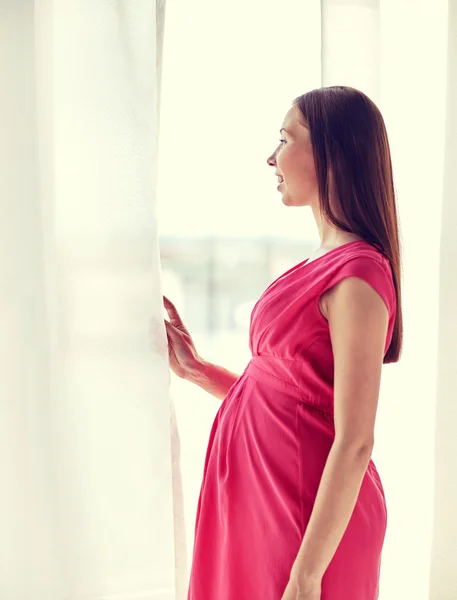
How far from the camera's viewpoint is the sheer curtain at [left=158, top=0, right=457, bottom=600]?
1.53 m

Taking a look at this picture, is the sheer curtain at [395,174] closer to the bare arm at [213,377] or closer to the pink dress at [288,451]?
the bare arm at [213,377]

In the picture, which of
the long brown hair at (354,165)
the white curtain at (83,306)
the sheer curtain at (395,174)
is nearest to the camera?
the long brown hair at (354,165)

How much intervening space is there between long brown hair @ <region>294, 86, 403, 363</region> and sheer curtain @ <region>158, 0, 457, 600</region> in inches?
17.4

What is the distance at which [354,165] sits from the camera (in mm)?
1101

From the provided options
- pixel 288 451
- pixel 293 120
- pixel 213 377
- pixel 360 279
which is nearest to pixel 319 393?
pixel 288 451

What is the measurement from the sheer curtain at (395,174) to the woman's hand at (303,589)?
61cm

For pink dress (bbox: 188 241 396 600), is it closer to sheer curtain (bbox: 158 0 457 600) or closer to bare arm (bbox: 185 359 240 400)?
bare arm (bbox: 185 359 240 400)

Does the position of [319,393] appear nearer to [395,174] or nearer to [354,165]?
[354,165]

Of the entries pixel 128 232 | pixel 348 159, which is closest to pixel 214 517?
pixel 128 232

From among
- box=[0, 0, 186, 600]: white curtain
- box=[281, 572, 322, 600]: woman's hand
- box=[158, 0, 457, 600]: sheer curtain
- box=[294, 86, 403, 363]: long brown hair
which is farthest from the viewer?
box=[158, 0, 457, 600]: sheer curtain

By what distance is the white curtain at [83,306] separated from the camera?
1322 mm

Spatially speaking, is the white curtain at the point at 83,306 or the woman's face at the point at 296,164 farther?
the white curtain at the point at 83,306

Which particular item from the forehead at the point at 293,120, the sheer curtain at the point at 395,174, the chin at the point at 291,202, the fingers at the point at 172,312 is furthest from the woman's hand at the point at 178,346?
the forehead at the point at 293,120

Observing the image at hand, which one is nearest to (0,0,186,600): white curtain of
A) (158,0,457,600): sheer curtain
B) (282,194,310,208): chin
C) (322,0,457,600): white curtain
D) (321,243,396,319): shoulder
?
(158,0,457,600): sheer curtain
